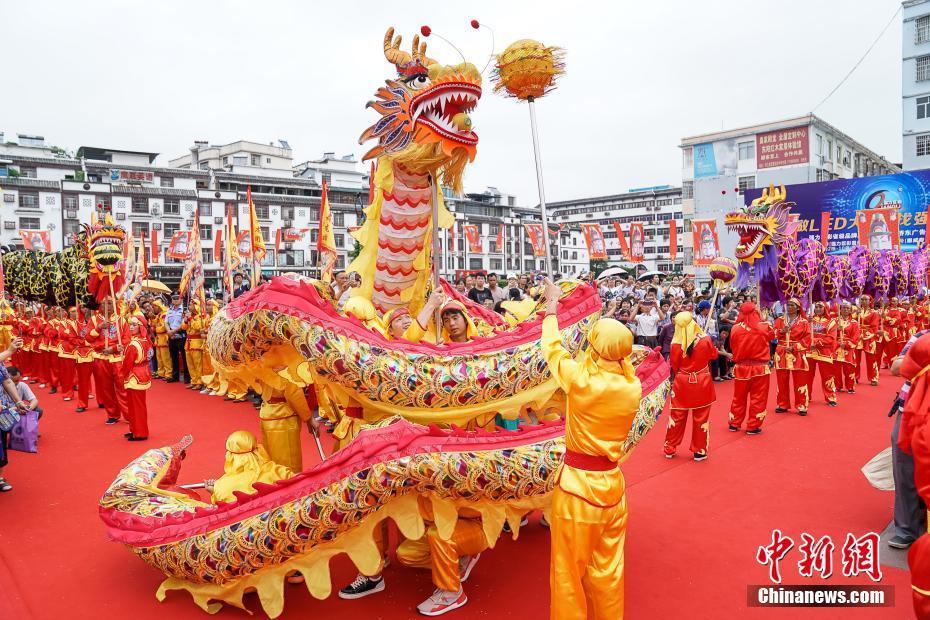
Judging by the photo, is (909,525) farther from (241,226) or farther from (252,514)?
(241,226)

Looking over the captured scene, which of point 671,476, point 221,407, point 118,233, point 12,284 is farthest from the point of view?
point 12,284

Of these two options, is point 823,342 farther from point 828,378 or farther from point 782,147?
point 782,147

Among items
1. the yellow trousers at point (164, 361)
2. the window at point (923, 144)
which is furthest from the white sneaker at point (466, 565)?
the window at point (923, 144)

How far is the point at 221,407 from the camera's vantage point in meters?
8.29

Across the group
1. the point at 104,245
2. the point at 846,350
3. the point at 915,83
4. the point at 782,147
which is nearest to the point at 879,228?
the point at 846,350

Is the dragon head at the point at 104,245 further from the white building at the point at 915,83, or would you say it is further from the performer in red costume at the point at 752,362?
the white building at the point at 915,83

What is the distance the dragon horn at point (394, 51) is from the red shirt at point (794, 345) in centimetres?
609

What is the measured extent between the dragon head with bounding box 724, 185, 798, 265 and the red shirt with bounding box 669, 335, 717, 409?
2325 millimetres

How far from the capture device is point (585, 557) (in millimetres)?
2328

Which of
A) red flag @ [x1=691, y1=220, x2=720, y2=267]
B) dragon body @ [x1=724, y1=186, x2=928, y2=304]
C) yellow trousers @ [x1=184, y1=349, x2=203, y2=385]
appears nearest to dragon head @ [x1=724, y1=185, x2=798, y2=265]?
dragon body @ [x1=724, y1=186, x2=928, y2=304]

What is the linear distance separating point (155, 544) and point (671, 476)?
13.0 feet

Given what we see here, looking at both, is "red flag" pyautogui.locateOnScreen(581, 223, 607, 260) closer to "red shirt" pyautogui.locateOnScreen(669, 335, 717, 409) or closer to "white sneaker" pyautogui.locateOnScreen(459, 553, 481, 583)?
"red shirt" pyautogui.locateOnScreen(669, 335, 717, 409)

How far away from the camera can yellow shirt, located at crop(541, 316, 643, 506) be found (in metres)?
2.31

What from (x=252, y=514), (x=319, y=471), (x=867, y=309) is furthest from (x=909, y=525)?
(x=867, y=309)
